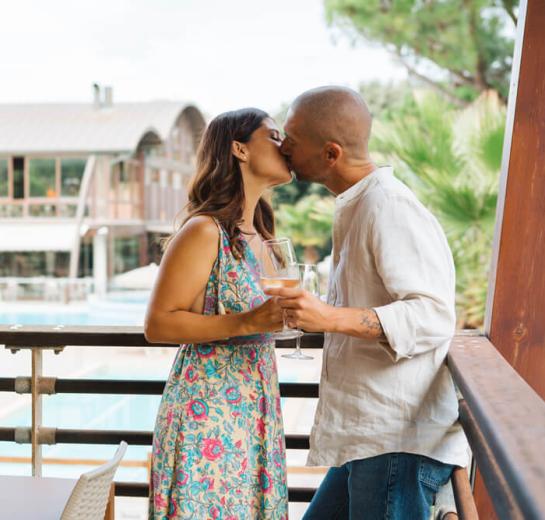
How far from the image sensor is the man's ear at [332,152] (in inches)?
54.4

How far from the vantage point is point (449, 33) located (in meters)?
13.5

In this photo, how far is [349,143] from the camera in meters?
1.38

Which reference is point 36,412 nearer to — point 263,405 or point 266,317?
point 263,405

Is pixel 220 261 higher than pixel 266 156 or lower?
lower

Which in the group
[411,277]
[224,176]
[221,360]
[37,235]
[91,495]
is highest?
[224,176]

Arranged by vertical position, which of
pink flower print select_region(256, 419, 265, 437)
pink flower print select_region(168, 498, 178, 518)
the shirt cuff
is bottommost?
pink flower print select_region(168, 498, 178, 518)

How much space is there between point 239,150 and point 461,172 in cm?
651

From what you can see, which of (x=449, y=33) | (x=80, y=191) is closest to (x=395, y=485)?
(x=449, y=33)

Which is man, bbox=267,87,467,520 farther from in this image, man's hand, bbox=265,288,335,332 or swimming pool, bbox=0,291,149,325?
swimming pool, bbox=0,291,149,325

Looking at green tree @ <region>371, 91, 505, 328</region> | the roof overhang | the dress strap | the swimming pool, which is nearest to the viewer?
the dress strap

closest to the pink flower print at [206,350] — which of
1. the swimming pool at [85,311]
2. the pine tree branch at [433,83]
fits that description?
the pine tree branch at [433,83]

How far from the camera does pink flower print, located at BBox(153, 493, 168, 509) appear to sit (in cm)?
149

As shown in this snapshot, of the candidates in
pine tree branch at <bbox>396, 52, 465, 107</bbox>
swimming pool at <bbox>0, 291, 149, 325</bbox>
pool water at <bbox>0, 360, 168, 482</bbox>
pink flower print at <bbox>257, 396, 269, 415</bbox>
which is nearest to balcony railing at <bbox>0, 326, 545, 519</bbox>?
pink flower print at <bbox>257, 396, 269, 415</bbox>

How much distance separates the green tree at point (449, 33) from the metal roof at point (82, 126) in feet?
30.7
